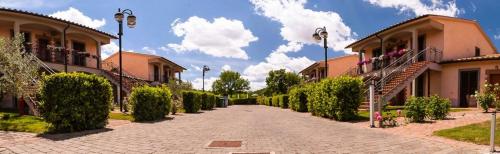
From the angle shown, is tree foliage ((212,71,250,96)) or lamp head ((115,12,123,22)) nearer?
lamp head ((115,12,123,22))

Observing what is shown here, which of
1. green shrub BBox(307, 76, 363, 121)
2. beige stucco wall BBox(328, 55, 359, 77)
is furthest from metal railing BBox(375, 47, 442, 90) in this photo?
beige stucco wall BBox(328, 55, 359, 77)

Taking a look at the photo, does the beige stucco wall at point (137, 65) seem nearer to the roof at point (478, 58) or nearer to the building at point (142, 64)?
the building at point (142, 64)

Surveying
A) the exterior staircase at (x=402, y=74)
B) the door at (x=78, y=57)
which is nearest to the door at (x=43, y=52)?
the door at (x=78, y=57)

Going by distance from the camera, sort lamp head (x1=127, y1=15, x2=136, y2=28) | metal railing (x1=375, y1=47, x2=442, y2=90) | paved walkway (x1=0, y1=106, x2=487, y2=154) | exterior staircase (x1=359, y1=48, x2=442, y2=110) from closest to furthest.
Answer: paved walkway (x1=0, y1=106, x2=487, y2=154) → lamp head (x1=127, y1=15, x2=136, y2=28) → exterior staircase (x1=359, y1=48, x2=442, y2=110) → metal railing (x1=375, y1=47, x2=442, y2=90)

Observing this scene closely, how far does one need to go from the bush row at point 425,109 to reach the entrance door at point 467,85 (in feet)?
34.5

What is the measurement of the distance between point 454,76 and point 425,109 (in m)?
11.9

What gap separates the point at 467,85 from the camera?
21688 millimetres

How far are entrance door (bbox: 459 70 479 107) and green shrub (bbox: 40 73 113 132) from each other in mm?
20701

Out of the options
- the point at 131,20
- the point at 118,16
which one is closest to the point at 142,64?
the point at 118,16

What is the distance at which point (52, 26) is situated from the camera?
22562 millimetres

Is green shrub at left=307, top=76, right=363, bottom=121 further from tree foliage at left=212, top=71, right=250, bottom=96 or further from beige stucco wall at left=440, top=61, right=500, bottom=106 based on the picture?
tree foliage at left=212, top=71, right=250, bottom=96

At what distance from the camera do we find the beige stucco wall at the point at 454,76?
20547mm

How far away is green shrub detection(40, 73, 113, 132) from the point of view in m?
10.1

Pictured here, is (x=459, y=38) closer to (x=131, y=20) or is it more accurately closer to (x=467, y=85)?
(x=467, y=85)
